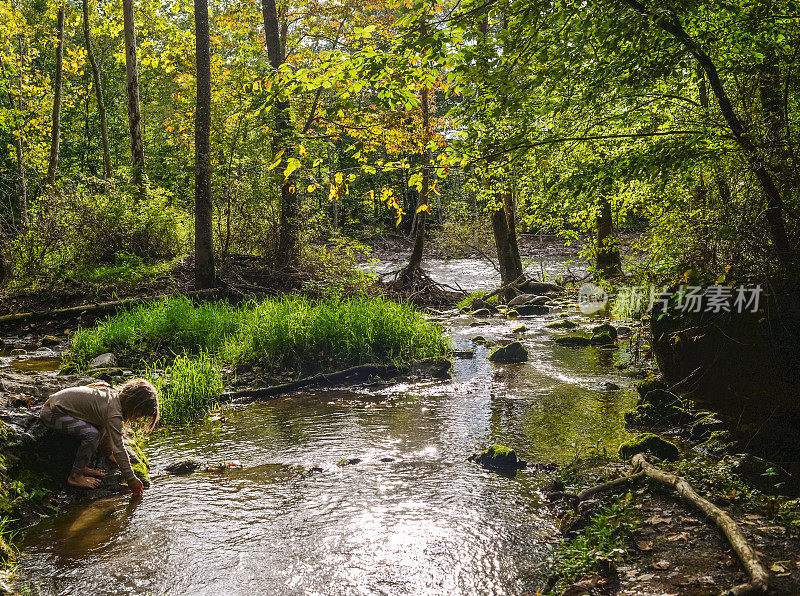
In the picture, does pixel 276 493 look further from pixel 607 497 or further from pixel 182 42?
pixel 182 42

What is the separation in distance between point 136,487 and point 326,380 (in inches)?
185

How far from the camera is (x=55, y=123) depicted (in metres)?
21.5

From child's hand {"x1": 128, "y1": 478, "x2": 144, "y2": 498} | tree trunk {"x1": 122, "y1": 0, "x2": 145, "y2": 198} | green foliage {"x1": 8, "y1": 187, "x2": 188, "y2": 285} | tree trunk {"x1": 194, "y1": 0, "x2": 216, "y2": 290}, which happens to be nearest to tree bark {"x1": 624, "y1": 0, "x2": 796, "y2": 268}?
child's hand {"x1": 128, "y1": 478, "x2": 144, "y2": 498}

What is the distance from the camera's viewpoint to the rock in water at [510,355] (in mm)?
11008

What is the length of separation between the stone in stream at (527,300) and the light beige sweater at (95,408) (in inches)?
521

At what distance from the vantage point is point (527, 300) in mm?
17266

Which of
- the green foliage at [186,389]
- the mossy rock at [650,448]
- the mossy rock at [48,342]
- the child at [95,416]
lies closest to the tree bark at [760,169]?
the mossy rock at [650,448]

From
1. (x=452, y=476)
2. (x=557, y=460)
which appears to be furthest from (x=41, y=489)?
(x=557, y=460)

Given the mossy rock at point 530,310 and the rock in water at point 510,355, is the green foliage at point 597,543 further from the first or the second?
the mossy rock at point 530,310

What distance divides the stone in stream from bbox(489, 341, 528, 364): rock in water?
614 cm

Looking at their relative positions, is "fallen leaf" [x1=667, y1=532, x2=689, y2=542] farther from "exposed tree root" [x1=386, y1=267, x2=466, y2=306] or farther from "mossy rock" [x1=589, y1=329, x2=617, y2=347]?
"exposed tree root" [x1=386, y1=267, x2=466, y2=306]

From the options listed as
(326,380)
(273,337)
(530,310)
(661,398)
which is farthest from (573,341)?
(273,337)

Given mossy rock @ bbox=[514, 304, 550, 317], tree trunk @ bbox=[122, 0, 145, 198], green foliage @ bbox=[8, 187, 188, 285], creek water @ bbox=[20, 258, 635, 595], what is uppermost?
tree trunk @ bbox=[122, 0, 145, 198]

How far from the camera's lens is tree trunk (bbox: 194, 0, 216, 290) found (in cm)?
1419
